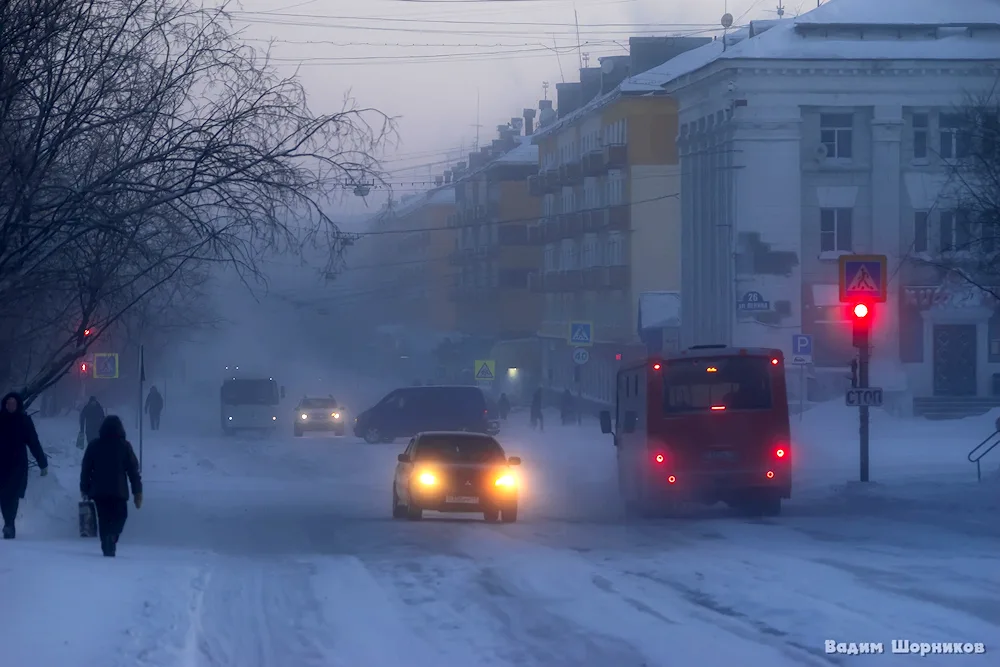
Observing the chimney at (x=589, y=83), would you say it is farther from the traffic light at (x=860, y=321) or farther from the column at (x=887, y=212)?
the traffic light at (x=860, y=321)

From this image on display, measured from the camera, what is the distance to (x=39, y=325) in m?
19.1

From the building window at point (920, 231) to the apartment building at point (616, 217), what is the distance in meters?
11.7

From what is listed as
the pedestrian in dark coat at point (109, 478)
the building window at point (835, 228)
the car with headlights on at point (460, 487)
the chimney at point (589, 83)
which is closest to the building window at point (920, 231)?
the building window at point (835, 228)

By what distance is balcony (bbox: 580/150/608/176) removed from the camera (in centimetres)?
6788

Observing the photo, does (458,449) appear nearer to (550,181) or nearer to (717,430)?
(717,430)

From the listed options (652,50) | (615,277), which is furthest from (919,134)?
(652,50)

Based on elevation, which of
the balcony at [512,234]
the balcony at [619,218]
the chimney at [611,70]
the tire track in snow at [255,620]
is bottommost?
the tire track in snow at [255,620]

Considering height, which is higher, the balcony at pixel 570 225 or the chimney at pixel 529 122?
the chimney at pixel 529 122

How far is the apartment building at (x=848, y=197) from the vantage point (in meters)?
52.2

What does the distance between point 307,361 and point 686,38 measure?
63.3 m

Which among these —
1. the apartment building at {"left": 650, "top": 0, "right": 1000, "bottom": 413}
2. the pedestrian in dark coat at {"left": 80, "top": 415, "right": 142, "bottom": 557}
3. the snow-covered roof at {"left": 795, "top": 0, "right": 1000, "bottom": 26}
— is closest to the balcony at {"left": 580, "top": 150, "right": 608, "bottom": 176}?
the apartment building at {"left": 650, "top": 0, "right": 1000, "bottom": 413}

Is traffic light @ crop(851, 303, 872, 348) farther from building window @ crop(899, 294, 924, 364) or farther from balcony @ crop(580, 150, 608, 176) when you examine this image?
balcony @ crop(580, 150, 608, 176)

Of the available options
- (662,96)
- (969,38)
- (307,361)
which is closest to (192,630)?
(969,38)

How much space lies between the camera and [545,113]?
95312 millimetres
